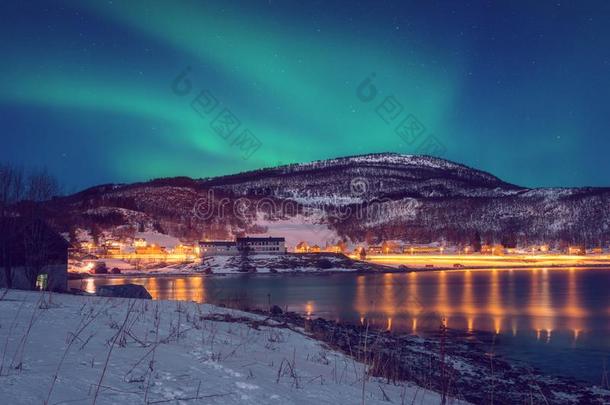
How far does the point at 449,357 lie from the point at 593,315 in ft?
85.3

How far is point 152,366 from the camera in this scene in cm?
492

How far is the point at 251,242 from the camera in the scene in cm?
13575

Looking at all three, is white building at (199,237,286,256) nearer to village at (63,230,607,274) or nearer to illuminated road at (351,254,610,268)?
village at (63,230,607,274)

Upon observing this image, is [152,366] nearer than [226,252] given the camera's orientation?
Yes

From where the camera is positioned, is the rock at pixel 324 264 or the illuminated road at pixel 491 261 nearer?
the rock at pixel 324 264

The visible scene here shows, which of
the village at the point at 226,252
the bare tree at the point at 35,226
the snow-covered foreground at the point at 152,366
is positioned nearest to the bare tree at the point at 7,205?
the bare tree at the point at 35,226

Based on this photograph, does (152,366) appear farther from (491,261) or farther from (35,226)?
(491,261)

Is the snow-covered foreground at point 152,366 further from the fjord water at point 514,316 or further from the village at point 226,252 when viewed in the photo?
the village at point 226,252

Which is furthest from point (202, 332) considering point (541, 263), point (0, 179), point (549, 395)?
point (541, 263)

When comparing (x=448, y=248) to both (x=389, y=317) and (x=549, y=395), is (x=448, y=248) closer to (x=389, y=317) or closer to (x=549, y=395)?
(x=389, y=317)

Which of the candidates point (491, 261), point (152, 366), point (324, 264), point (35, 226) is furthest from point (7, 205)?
point (491, 261)

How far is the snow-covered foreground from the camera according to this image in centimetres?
395

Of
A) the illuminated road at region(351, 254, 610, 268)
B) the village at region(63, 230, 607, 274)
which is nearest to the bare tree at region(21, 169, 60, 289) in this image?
the village at region(63, 230, 607, 274)

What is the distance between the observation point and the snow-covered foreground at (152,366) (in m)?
3.95
